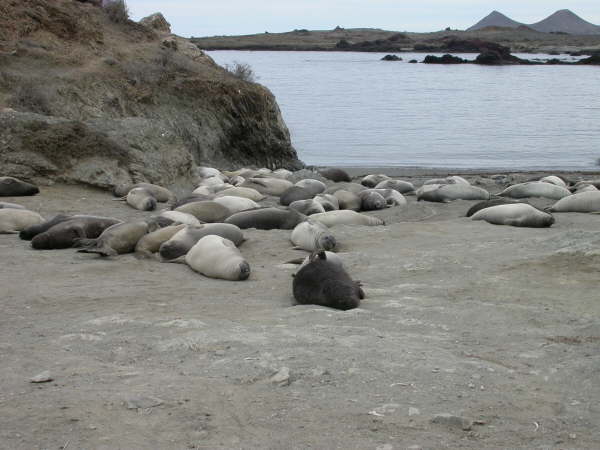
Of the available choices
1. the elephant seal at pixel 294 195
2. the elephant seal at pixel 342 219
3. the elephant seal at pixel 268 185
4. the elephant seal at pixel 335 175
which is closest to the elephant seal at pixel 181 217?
the elephant seal at pixel 342 219

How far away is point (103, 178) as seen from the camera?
39.3 feet

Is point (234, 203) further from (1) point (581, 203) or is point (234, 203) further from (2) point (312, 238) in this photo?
(1) point (581, 203)

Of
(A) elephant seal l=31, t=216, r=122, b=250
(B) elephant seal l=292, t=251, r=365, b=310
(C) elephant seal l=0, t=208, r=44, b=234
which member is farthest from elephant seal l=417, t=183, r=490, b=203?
(B) elephant seal l=292, t=251, r=365, b=310

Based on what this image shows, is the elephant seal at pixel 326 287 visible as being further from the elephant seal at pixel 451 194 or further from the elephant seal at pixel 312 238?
the elephant seal at pixel 451 194

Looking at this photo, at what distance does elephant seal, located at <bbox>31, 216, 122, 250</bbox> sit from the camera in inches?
317

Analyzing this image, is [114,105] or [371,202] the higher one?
[114,105]

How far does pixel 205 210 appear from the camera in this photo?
9.67 metres

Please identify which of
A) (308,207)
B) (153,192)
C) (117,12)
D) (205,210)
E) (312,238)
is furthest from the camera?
(117,12)

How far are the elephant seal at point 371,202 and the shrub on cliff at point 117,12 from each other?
9861 millimetres

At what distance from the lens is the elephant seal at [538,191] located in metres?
12.3

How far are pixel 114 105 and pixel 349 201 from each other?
6499mm

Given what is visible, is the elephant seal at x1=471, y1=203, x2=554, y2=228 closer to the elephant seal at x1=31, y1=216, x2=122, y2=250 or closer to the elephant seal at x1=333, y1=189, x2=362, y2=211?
the elephant seal at x1=333, y1=189, x2=362, y2=211

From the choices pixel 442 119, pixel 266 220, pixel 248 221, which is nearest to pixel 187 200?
pixel 248 221

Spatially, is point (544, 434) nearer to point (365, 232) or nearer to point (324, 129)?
point (365, 232)
